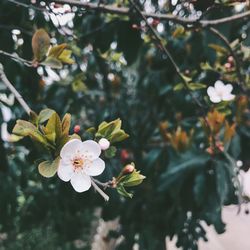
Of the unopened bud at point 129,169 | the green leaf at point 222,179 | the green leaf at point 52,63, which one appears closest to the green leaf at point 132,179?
the unopened bud at point 129,169

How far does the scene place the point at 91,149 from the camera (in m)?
0.46

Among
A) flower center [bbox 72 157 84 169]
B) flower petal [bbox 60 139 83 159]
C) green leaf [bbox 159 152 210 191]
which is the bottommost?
flower center [bbox 72 157 84 169]

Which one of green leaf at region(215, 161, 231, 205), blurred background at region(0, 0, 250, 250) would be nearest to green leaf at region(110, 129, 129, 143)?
blurred background at region(0, 0, 250, 250)

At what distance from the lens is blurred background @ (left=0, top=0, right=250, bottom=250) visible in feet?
3.19

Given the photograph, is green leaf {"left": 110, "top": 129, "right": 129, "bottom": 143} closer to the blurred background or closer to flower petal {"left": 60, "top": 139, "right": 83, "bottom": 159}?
flower petal {"left": 60, "top": 139, "right": 83, "bottom": 159}

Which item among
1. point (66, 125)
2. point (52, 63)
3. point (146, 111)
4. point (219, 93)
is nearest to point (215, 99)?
point (219, 93)

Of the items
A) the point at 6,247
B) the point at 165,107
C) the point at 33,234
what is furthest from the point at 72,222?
the point at 165,107

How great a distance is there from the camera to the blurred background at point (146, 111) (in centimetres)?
Answer: 97

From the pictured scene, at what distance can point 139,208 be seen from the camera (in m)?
1.67

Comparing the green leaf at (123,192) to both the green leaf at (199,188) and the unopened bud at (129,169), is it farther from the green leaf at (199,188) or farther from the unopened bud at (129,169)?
the green leaf at (199,188)

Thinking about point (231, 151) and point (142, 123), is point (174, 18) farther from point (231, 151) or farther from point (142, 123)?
point (142, 123)

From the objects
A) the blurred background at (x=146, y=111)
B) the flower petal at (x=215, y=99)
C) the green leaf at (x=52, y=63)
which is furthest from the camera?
the blurred background at (x=146, y=111)

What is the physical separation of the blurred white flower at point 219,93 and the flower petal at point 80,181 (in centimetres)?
45

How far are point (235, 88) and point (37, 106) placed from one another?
554 mm
